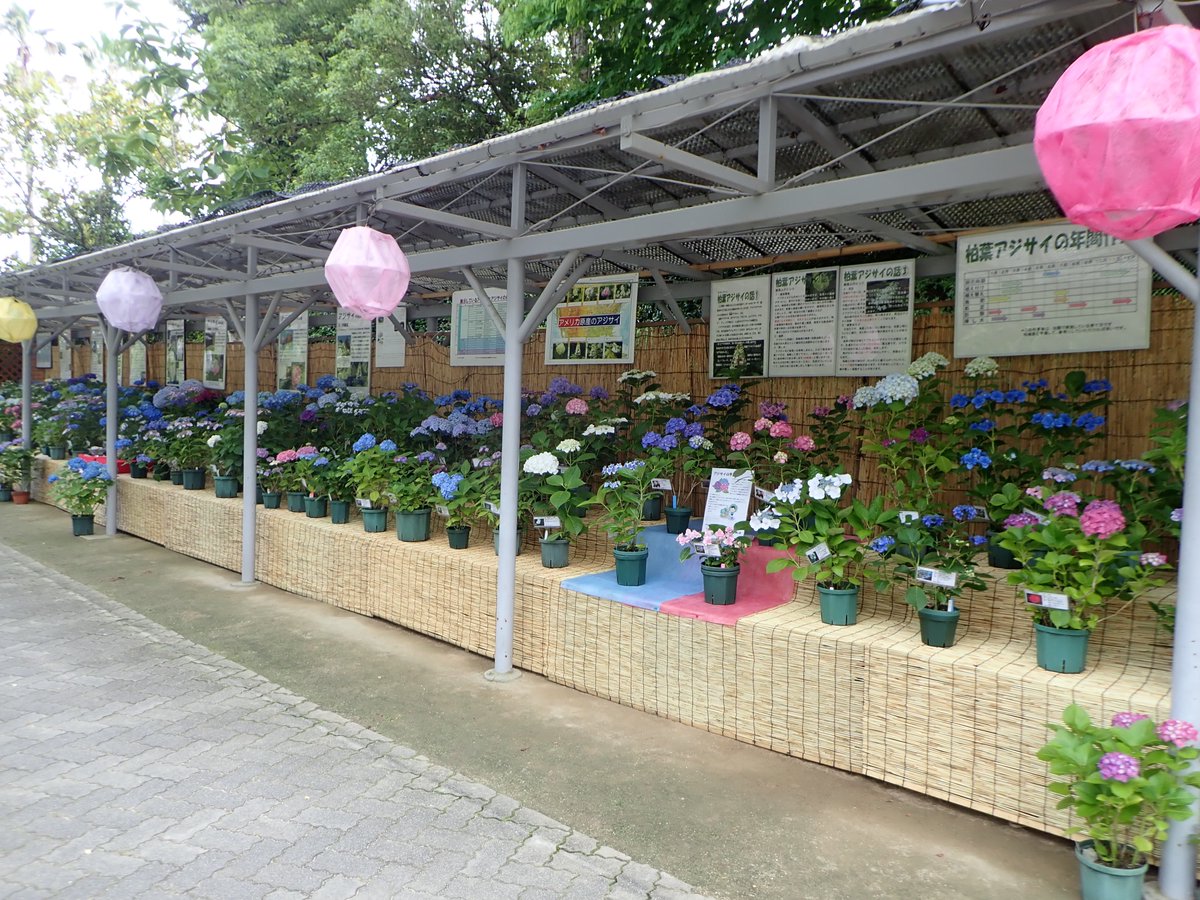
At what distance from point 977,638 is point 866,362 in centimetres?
184

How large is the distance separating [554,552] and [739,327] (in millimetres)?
1856

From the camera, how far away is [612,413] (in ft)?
16.7

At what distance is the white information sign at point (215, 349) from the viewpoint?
9.66 metres

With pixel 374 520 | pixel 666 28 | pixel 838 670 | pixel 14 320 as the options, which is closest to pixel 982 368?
pixel 838 670

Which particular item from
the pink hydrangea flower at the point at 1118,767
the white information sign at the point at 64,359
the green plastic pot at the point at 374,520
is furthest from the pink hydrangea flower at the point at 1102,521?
the white information sign at the point at 64,359

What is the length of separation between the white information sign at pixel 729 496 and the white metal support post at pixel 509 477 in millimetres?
1000

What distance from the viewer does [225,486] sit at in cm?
697

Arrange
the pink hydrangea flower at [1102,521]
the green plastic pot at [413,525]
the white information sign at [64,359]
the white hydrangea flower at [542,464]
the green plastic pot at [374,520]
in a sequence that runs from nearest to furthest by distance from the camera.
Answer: the pink hydrangea flower at [1102,521] → the white hydrangea flower at [542,464] → the green plastic pot at [413,525] → the green plastic pot at [374,520] → the white information sign at [64,359]

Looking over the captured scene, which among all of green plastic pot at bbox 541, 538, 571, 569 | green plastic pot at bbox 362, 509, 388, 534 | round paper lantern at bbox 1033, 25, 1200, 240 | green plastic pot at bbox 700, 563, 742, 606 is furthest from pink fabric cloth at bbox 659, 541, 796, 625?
green plastic pot at bbox 362, 509, 388, 534

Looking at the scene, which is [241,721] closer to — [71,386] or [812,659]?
[812,659]

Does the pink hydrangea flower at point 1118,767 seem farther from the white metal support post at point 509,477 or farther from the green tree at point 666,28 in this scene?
the green tree at point 666,28

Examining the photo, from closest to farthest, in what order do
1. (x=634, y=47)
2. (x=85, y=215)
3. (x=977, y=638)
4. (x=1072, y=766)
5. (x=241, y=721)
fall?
1. (x=1072, y=766)
2. (x=977, y=638)
3. (x=241, y=721)
4. (x=634, y=47)
5. (x=85, y=215)

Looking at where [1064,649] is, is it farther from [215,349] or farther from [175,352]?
[175,352]

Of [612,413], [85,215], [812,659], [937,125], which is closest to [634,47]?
[612,413]
